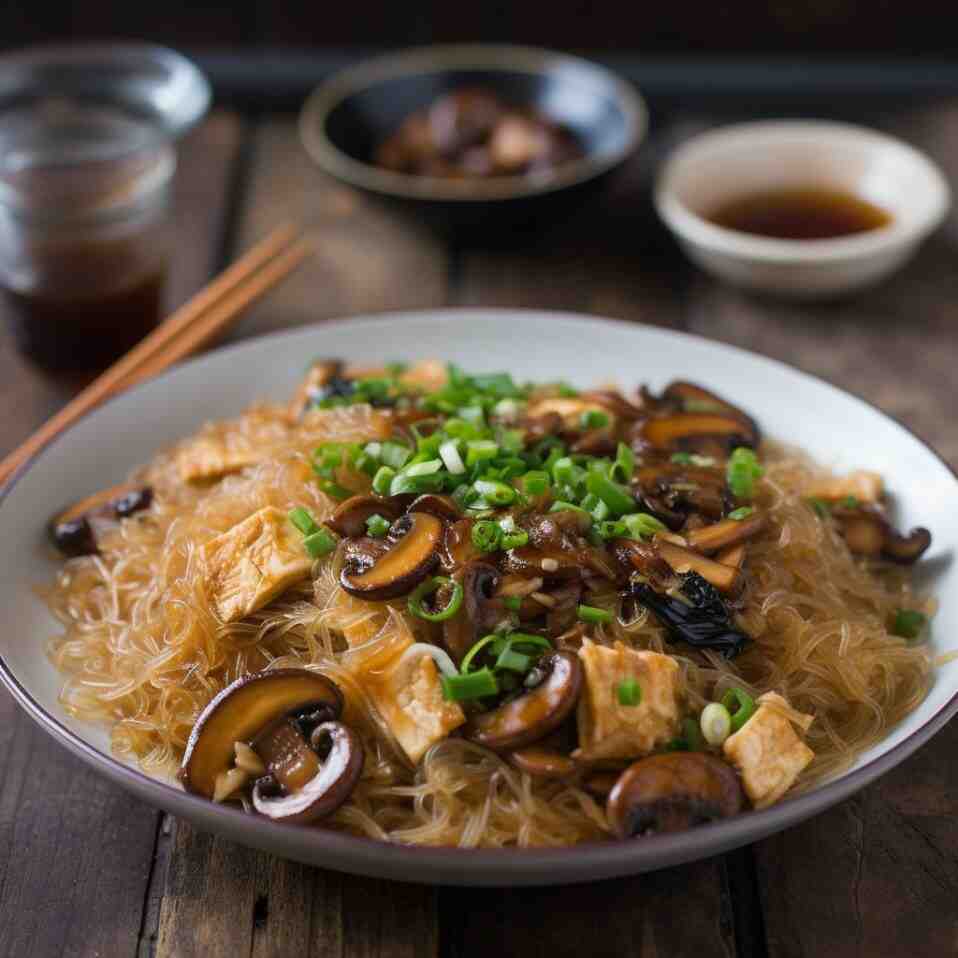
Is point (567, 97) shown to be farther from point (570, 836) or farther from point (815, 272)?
point (570, 836)

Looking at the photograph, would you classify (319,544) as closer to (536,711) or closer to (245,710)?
(245,710)

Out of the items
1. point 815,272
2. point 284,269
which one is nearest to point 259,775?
point 284,269

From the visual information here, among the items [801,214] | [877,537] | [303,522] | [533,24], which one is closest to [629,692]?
[303,522]

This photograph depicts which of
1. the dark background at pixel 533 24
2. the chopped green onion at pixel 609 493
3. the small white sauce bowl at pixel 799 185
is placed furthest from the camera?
the dark background at pixel 533 24

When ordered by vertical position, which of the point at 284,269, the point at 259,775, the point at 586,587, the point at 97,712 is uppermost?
the point at 586,587

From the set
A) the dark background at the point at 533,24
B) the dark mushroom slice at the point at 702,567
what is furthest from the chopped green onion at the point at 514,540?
the dark background at the point at 533,24

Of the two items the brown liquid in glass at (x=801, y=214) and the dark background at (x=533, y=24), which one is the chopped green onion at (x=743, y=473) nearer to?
the brown liquid in glass at (x=801, y=214)
